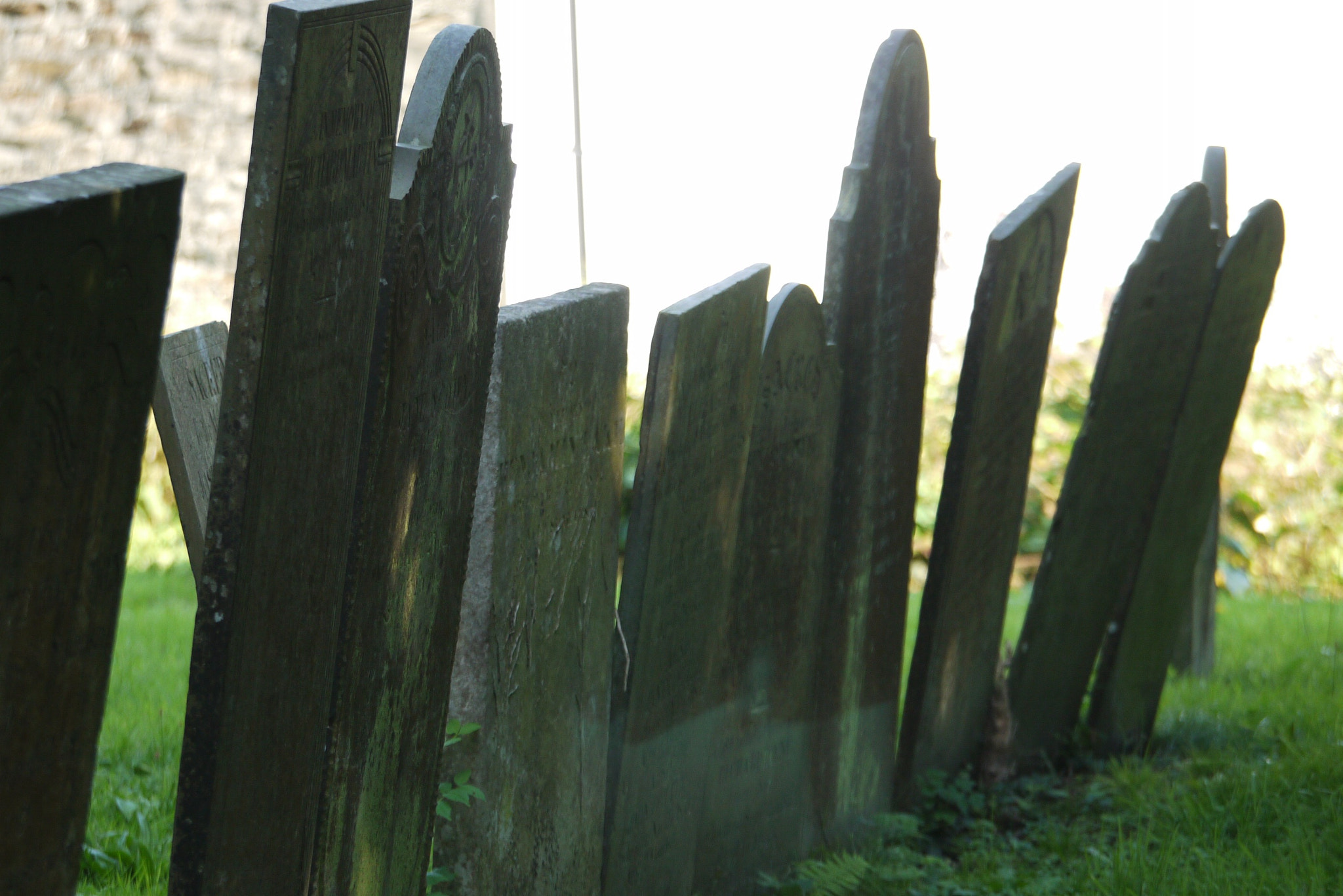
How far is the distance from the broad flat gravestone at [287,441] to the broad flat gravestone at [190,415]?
27.5 inches

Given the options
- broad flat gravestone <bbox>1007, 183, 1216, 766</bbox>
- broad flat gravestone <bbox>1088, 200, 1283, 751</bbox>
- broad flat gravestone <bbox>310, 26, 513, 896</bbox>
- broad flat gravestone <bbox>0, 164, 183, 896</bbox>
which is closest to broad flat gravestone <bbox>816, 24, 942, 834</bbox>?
broad flat gravestone <bbox>1007, 183, 1216, 766</bbox>

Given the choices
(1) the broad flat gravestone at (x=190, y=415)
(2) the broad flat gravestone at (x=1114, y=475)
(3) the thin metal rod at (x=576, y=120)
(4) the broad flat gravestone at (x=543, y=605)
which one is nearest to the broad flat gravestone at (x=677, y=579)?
(4) the broad flat gravestone at (x=543, y=605)

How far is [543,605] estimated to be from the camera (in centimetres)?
222

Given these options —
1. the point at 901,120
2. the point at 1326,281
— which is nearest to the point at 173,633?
the point at 901,120

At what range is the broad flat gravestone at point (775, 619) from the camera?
8.98 ft

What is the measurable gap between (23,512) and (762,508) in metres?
1.90

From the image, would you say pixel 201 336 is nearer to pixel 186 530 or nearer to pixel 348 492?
pixel 186 530

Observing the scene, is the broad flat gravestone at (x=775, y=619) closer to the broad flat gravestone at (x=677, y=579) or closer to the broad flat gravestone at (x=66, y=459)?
the broad flat gravestone at (x=677, y=579)

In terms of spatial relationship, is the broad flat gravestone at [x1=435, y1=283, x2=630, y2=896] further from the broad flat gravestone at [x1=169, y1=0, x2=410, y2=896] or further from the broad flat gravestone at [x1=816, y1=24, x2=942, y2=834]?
the broad flat gravestone at [x1=816, y1=24, x2=942, y2=834]

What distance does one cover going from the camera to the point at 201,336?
2.36 metres

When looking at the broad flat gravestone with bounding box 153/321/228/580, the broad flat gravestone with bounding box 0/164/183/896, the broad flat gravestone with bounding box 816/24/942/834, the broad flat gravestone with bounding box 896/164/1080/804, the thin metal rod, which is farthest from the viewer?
the thin metal rod

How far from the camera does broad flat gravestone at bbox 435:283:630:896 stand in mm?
2066

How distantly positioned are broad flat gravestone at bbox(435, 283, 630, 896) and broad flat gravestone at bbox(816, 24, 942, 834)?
77cm

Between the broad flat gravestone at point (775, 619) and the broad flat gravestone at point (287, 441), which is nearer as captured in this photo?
the broad flat gravestone at point (287, 441)
